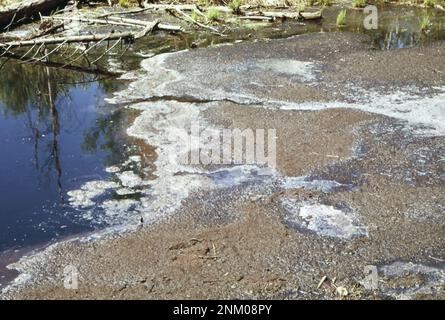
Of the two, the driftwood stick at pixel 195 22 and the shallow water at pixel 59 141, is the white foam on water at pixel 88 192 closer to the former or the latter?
the shallow water at pixel 59 141

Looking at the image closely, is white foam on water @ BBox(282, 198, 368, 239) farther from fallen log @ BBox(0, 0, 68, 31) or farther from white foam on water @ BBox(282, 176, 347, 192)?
fallen log @ BBox(0, 0, 68, 31)

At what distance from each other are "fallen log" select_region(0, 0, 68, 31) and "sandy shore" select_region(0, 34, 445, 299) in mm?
7054

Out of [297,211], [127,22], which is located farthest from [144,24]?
[297,211]

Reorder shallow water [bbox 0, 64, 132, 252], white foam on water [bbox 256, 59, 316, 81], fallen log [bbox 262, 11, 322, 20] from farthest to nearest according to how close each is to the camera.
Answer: fallen log [bbox 262, 11, 322, 20]
white foam on water [bbox 256, 59, 316, 81]
shallow water [bbox 0, 64, 132, 252]

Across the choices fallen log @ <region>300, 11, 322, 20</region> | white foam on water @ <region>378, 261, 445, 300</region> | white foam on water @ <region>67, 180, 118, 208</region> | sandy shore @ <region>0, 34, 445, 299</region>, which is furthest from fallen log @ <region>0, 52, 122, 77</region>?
white foam on water @ <region>378, 261, 445, 300</region>

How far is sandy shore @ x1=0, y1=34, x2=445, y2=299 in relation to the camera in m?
4.78

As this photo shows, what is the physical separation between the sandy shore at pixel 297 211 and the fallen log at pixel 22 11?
7054 millimetres

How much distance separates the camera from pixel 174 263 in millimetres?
5074

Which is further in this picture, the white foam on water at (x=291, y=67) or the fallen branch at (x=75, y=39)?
the fallen branch at (x=75, y=39)

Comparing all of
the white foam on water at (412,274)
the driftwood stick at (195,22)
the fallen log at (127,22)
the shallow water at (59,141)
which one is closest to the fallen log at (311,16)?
the shallow water at (59,141)

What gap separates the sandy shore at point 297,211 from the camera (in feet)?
15.7

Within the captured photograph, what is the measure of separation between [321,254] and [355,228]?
64cm

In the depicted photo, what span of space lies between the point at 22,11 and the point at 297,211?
A: 41.9ft
